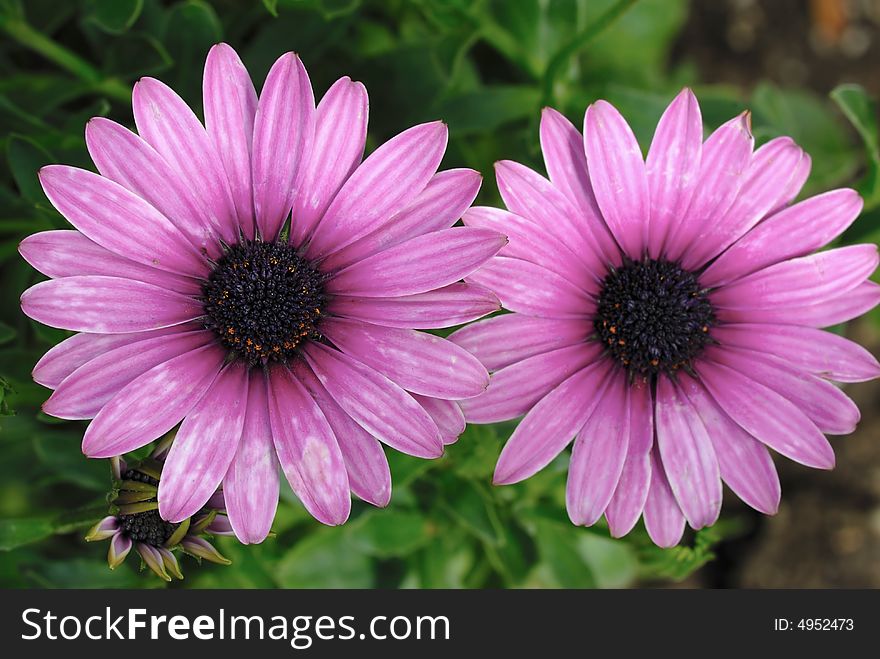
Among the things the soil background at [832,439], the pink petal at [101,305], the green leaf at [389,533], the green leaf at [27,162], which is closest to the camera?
the pink petal at [101,305]

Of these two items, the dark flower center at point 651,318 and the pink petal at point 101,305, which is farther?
the dark flower center at point 651,318

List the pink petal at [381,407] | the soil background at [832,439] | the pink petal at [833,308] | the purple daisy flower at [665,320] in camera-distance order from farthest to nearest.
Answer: the soil background at [832,439] → the pink petal at [833,308] → the purple daisy flower at [665,320] → the pink petal at [381,407]

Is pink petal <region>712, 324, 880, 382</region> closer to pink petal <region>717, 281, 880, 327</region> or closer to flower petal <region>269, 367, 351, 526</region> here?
pink petal <region>717, 281, 880, 327</region>

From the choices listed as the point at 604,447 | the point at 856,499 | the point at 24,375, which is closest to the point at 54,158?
the point at 24,375

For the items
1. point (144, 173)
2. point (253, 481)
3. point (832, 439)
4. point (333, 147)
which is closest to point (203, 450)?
point (253, 481)

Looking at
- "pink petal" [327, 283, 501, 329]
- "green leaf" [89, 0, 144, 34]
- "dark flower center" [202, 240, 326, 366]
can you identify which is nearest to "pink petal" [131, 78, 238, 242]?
"dark flower center" [202, 240, 326, 366]

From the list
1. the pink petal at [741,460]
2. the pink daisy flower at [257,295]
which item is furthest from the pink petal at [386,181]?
the pink petal at [741,460]

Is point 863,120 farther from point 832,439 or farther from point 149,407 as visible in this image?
point 149,407

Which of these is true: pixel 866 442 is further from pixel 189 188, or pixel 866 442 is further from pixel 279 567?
pixel 189 188

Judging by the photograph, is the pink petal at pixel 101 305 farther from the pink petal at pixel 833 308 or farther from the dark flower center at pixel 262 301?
the pink petal at pixel 833 308
